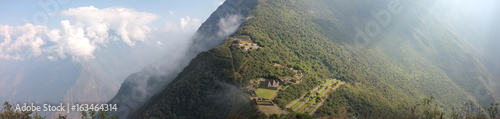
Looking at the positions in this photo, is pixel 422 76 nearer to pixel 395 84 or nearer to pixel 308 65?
pixel 395 84

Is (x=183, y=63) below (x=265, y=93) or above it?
above

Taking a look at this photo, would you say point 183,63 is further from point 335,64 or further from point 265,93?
point 265,93

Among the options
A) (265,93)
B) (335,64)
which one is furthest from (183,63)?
(265,93)

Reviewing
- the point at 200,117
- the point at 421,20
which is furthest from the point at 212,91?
the point at 421,20

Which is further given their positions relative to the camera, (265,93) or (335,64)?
(335,64)

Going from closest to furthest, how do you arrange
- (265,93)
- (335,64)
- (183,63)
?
Result: (265,93) → (335,64) → (183,63)
